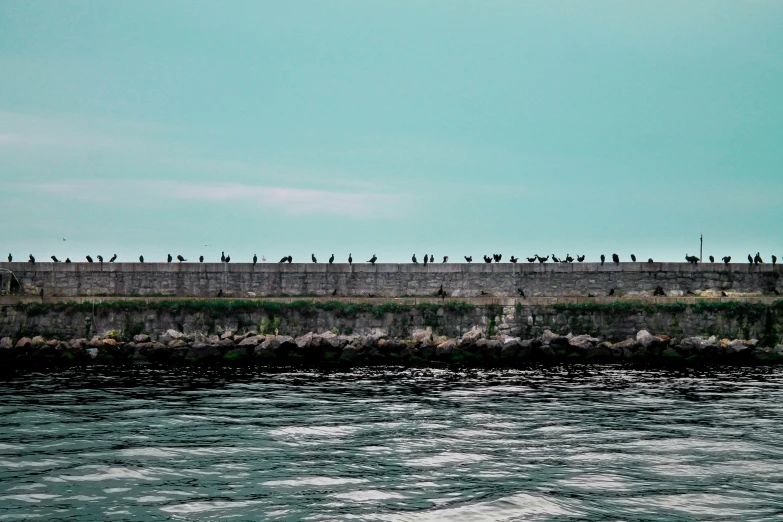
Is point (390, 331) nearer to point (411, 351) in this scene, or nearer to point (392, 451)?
point (411, 351)

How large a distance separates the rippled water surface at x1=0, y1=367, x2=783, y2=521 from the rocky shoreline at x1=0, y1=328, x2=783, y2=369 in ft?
16.7

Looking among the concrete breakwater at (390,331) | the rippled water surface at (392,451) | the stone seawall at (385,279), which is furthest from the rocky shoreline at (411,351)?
the rippled water surface at (392,451)

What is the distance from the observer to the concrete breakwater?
869 inches

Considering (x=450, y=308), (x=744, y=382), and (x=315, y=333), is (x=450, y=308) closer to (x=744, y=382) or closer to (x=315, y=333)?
(x=315, y=333)

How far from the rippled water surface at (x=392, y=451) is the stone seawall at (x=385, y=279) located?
28.7 feet

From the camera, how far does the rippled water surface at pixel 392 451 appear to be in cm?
765

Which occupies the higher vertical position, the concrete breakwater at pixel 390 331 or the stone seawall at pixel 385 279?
the stone seawall at pixel 385 279

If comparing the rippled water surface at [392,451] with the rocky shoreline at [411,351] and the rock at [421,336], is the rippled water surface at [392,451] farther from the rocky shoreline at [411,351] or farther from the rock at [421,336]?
the rock at [421,336]

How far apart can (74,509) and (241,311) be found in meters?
16.5

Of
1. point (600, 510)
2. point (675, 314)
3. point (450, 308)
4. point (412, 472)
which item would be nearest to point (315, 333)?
point (450, 308)

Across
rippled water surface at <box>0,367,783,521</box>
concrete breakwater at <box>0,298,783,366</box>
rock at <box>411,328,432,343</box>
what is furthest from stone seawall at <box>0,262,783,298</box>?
rippled water surface at <box>0,367,783,521</box>

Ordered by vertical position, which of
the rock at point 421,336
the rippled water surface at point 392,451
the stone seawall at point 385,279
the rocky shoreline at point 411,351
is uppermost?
the stone seawall at point 385,279

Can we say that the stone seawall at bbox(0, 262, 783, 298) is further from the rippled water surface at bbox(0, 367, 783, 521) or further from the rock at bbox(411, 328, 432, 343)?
the rippled water surface at bbox(0, 367, 783, 521)

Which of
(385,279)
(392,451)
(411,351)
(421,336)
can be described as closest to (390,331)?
(421,336)
